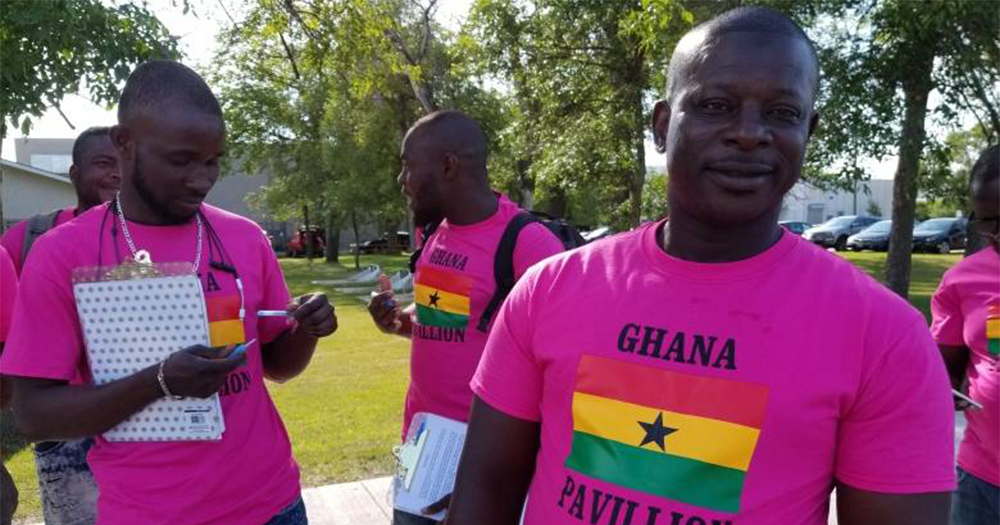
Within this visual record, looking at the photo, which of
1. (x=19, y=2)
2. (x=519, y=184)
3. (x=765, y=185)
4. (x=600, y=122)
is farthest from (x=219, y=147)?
(x=519, y=184)

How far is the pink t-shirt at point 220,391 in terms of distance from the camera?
193 centimetres

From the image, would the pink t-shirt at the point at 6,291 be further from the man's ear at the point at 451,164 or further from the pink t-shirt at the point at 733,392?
the pink t-shirt at the point at 733,392

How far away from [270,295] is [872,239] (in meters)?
35.2

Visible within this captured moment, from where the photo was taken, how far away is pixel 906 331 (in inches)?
49.5


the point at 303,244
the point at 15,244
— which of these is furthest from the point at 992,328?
the point at 303,244

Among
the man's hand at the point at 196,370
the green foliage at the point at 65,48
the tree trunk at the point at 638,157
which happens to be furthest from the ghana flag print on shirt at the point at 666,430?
the tree trunk at the point at 638,157

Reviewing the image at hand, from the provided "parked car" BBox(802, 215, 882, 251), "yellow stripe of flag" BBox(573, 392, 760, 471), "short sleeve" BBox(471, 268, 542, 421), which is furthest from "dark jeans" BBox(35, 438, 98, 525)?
"parked car" BBox(802, 215, 882, 251)

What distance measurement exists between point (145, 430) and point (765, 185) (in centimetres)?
168

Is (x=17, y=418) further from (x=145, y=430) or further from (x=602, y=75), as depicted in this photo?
(x=602, y=75)

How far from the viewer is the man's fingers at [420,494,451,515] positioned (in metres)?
2.51

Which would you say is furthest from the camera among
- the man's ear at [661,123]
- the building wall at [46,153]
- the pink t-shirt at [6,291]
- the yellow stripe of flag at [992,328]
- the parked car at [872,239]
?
the building wall at [46,153]

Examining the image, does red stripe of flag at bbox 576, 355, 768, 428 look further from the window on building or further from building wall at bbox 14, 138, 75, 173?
the window on building

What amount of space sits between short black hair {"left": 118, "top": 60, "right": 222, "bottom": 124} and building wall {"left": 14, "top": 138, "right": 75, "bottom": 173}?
52434 millimetres

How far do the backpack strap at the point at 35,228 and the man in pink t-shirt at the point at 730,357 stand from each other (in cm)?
285
